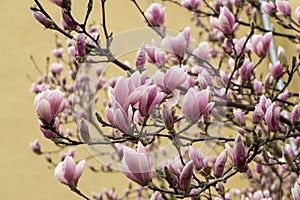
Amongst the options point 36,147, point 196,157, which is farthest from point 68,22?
point 36,147

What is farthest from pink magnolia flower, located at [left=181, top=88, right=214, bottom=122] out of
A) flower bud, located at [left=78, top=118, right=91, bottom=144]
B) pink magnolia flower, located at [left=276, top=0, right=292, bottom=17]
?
pink magnolia flower, located at [left=276, top=0, right=292, bottom=17]

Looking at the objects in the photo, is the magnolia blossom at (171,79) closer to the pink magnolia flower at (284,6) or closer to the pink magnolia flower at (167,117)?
the pink magnolia flower at (167,117)

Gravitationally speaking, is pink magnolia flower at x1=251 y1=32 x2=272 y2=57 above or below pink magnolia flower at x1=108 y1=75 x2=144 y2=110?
below

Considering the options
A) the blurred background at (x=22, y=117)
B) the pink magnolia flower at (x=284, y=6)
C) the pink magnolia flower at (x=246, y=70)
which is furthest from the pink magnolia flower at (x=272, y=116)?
the blurred background at (x=22, y=117)

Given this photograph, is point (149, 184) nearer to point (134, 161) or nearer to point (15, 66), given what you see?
point (134, 161)

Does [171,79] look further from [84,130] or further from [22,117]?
[22,117]

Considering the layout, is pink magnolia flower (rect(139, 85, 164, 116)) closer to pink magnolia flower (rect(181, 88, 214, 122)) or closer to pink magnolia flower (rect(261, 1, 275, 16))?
pink magnolia flower (rect(181, 88, 214, 122))

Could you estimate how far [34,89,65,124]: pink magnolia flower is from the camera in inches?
23.0

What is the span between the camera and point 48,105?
1.92ft

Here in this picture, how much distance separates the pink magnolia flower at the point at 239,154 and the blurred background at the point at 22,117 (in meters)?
1.35

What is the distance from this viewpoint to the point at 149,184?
0.53 meters

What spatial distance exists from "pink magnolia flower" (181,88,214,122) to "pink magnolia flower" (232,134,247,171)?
0.20 ft

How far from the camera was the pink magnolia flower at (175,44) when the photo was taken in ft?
2.43

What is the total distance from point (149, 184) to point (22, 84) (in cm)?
167
